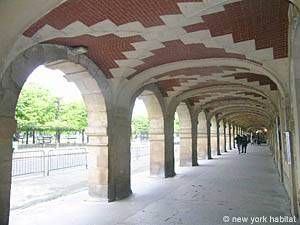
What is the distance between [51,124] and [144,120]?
19.5m

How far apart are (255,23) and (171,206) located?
12.1ft

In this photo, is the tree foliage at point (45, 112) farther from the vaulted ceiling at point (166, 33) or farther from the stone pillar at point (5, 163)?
the stone pillar at point (5, 163)

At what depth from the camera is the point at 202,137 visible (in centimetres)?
1739

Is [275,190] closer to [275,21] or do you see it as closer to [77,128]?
[275,21]

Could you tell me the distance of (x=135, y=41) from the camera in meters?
5.44

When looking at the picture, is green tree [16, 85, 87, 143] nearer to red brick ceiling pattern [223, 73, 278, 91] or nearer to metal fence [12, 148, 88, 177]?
metal fence [12, 148, 88, 177]

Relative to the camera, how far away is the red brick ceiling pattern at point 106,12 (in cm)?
397

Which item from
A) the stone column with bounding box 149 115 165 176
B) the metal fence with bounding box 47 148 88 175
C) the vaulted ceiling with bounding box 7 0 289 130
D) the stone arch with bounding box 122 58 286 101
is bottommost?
the metal fence with bounding box 47 148 88 175

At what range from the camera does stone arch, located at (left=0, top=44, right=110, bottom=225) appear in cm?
414

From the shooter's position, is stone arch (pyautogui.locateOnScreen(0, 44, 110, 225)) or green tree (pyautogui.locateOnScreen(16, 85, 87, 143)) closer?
stone arch (pyautogui.locateOnScreen(0, 44, 110, 225))

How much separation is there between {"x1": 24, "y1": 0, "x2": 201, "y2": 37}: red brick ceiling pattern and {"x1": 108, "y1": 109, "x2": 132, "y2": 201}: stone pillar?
2911mm

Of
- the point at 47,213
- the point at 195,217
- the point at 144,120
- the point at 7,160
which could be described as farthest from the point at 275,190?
the point at 144,120

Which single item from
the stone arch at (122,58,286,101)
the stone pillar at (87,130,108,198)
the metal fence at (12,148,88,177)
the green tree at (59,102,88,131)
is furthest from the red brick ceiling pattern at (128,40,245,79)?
the green tree at (59,102,88,131)

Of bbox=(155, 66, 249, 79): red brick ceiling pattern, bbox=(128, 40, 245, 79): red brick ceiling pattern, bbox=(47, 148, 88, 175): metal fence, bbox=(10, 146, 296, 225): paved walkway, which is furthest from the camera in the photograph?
bbox=(47, 148, 88, 175): metal fence
